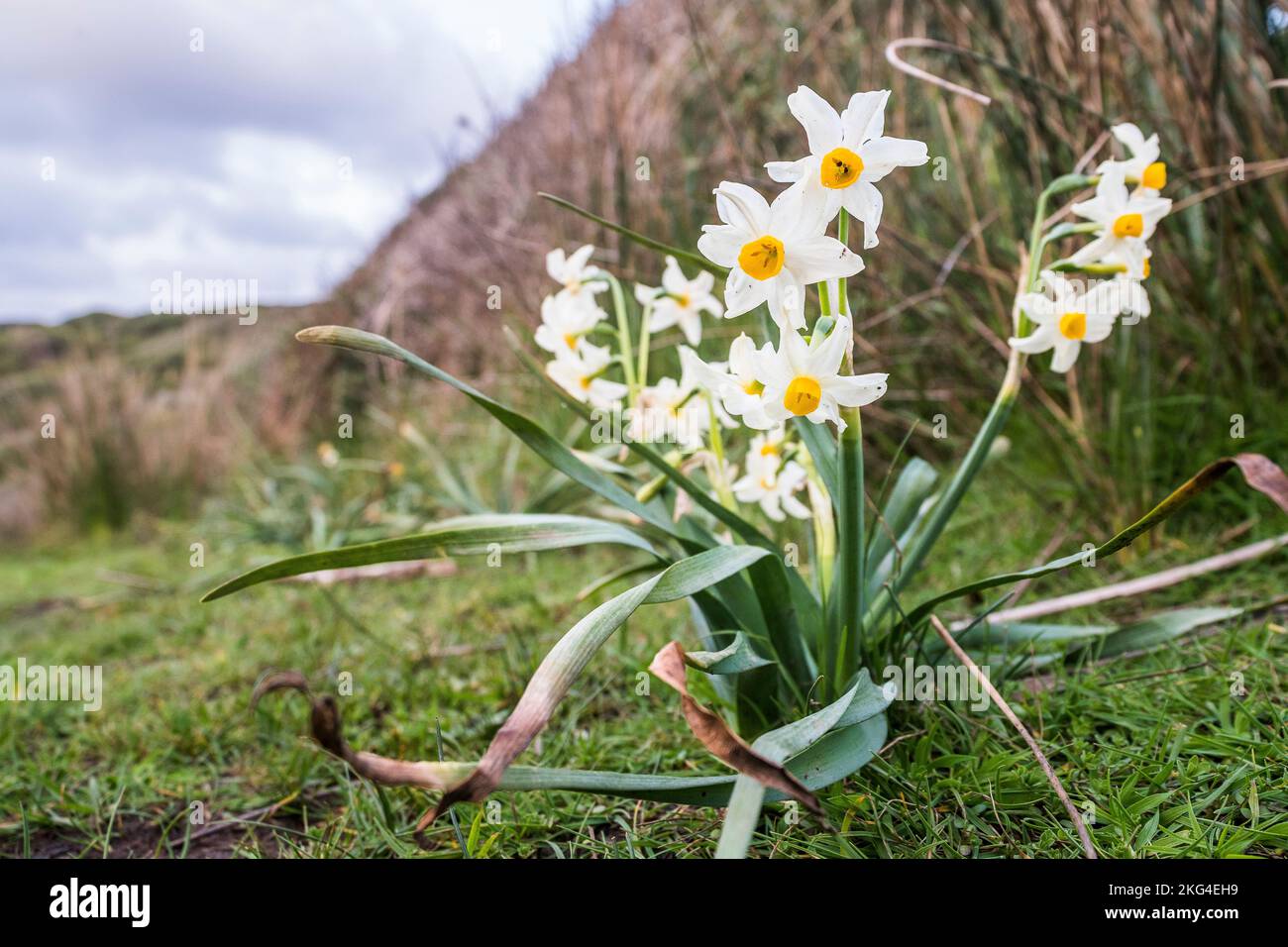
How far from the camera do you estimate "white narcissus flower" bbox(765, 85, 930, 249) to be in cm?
79

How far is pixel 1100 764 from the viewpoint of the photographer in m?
0.96

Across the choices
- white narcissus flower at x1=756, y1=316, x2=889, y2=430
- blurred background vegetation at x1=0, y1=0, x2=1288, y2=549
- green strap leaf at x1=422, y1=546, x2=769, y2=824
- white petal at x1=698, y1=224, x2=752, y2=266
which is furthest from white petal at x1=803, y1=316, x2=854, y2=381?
blurred background vegetation at x1=0, y1=0, x2=1288, y2=549

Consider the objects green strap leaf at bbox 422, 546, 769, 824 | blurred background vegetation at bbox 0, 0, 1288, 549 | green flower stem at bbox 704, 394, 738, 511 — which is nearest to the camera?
green strap leaf at bbox 422, 546, 769, 824

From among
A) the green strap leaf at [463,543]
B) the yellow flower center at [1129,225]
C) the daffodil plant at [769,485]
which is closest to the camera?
the daffodil plant at [769,485]

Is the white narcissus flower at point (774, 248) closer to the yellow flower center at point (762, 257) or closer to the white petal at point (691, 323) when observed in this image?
the yellow flower center at point (762, 257)

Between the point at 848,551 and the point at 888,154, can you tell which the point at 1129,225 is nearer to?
the point at 888,154

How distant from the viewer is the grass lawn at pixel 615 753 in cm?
89

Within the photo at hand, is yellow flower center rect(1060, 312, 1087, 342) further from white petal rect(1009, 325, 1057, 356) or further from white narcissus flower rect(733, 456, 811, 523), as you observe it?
white narcissus flower rect(733, 456, 811, 523)

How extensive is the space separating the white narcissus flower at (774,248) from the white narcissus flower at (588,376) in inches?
16.0

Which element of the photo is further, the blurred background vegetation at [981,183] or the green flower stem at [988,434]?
the blurred background vegetation at [981,183]

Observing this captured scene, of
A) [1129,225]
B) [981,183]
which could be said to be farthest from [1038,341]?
[981,183]

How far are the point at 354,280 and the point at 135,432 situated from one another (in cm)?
214

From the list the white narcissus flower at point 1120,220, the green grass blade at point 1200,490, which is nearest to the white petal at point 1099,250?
the white narcissus flower at point 1120,220

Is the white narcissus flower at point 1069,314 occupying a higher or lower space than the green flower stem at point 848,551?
higher
